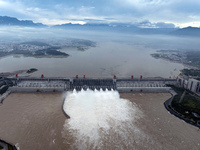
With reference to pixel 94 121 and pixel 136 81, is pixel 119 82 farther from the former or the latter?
pixel 94 121

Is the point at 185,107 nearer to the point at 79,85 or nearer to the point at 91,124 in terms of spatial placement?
the point at 91,124

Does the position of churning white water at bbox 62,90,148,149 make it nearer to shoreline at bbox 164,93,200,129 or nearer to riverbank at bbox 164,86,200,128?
shoreline at bbox 164,93,200,129

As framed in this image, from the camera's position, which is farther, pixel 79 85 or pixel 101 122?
pixel 79 85

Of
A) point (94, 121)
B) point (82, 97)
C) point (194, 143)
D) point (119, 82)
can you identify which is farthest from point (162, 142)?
point (119, 82)

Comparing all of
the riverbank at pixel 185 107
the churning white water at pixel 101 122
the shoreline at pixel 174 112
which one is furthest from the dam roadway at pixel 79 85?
the shoreline at pixel 174 112

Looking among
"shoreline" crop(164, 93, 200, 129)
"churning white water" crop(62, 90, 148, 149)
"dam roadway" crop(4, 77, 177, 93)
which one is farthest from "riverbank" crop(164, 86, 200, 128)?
"churning white water" crop(62, 90, 148, 149)

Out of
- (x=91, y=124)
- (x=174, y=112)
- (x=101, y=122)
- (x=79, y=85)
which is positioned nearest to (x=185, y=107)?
(x=174, y=112)
